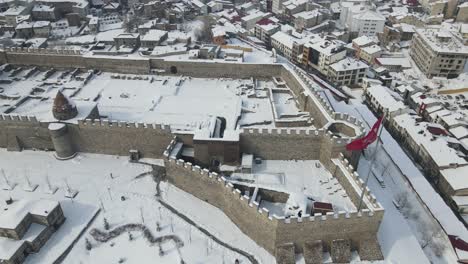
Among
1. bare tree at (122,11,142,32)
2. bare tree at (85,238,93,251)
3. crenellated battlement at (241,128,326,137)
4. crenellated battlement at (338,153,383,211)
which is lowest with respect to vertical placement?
bare tree at (85,238,93,251)

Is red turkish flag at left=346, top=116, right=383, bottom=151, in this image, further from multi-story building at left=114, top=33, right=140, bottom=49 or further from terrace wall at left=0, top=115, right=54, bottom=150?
multi-story building at left=114, top=33, right=140, bottom=49

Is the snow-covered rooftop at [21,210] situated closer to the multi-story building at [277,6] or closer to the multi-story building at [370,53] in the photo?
the multi-story building at [370,53]

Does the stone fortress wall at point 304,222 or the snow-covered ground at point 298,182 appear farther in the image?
the snow-covered ground at point 298,182

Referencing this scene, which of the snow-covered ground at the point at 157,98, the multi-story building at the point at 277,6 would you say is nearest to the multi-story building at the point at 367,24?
the multi-story building at the point at 277,6

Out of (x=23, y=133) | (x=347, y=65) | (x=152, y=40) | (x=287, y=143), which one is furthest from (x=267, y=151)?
(x=347, y=65)

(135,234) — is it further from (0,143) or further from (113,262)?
(0,143)

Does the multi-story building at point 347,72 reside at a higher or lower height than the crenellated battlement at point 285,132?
lower

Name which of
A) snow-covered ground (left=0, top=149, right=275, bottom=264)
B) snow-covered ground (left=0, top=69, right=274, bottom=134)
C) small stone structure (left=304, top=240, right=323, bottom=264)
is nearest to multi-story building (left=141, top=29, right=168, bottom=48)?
snow-covered ground (left=0, top=69, right=274, bottom=134)
